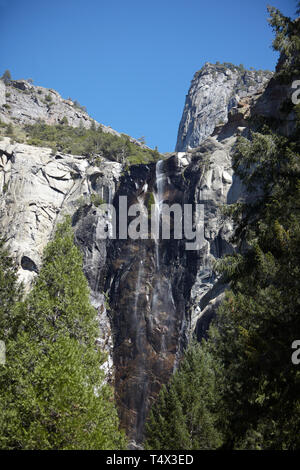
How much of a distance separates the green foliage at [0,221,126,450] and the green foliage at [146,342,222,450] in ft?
16.6

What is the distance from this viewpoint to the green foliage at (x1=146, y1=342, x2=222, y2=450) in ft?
59.3

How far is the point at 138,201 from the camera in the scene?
169 ft

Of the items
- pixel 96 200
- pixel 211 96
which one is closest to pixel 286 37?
pixel 96 200

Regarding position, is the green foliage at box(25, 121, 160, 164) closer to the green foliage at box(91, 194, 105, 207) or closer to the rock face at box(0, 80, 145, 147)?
the green foliage at box(91, 194, 105, 207)

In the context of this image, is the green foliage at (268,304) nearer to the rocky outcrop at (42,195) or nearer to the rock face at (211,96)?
the rocky outcrop at (42,195)

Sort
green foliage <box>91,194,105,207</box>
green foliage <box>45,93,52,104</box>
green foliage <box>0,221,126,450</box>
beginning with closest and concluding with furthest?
green foliage <box>0,221,126,450</box>
green foliage <box>91,194,105,207</box>
green foliage <box>45,93,52,104</box>

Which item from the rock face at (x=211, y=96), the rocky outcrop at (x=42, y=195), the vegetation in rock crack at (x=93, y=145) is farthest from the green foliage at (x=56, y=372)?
the rock face at (x=211, y=96)

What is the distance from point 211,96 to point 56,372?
119232mm

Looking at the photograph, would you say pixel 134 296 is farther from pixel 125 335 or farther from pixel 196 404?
pixel 196 404

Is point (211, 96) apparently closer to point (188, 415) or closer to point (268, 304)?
point (188, 415)

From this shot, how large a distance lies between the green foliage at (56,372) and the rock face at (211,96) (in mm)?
101171

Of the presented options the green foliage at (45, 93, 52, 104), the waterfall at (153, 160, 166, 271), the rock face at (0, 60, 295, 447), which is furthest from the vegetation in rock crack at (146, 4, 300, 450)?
the green foliage at (45, 93, 52, 104)

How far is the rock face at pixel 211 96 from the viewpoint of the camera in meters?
116

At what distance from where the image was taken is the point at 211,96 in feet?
400
